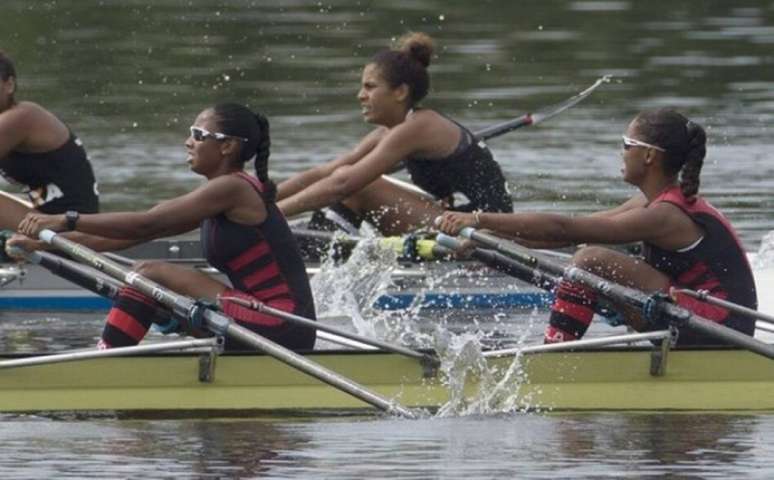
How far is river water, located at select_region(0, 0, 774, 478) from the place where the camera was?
9.73 m

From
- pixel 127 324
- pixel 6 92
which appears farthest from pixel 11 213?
pixel 127 324

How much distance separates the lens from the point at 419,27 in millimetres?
27359

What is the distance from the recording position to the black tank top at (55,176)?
1323 centimetres

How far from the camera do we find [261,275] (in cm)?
1073

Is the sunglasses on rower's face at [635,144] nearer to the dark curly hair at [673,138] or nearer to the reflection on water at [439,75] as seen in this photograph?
the dark curly hair at [673,138]

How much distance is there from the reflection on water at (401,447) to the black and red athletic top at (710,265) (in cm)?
55

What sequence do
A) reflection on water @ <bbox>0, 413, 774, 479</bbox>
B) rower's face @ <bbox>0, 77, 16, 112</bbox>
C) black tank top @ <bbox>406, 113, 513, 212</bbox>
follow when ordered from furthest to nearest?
black tank top @ <bbox>406, 113, 513, 212</bbox> < rower's face @ <bbox>0, 77, 16, 112</bbox> < reflection on water @ <bbox>0, 413, 774, 479</bbox>

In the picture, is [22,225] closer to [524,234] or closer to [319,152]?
[524,234]

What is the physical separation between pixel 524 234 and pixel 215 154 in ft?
4.58

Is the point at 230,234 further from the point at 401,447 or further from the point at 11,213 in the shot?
the point at 11,213

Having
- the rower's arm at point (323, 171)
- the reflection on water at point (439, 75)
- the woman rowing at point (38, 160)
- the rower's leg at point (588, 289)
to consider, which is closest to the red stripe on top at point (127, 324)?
the rower's leg at point (588, 289)

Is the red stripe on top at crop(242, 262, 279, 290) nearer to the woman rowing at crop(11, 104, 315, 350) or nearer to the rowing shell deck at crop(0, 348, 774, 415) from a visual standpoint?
the woman rowing at crop(11, 104, 315, 350)

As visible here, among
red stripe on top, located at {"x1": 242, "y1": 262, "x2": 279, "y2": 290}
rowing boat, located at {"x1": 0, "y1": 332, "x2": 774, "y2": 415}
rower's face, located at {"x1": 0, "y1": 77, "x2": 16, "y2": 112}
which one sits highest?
rower's face, located at {"x1": 0, "y1": 77, "x2": 16, "y2": 112}

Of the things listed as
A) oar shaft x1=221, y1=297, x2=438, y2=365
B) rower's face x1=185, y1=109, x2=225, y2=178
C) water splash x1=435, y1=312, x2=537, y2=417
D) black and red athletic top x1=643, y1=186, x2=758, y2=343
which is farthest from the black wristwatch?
black and red athletic top x1=643, y1=186, x2=758, y2=343
